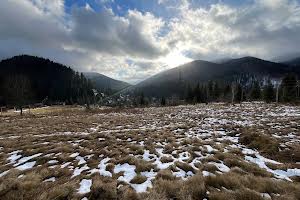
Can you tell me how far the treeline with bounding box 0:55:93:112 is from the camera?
107 metres

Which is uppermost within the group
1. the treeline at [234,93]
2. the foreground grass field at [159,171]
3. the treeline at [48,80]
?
the treeline at [48,80]

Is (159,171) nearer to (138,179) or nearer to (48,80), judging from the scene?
(138,179)

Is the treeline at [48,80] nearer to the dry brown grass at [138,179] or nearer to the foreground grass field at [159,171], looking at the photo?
the foreground grass field at [159,171]

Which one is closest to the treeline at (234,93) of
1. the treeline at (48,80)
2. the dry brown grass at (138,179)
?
the treeline at (48,80)

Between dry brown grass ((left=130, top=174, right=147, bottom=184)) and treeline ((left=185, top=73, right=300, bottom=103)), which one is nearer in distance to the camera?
dry brown grass ((left=130, top=174, right=147, bottom=184))

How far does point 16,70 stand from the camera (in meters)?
154

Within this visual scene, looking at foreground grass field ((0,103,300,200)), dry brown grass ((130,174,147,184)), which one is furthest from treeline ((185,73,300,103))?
dry brown grass ((130,174,147,184))

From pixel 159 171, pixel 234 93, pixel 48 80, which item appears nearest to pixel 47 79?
pixel 48 80

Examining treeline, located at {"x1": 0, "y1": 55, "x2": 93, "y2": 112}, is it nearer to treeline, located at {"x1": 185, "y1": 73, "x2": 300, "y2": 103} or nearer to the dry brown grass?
treeline, located at {"x1": 185, "y1": 73, "x2": 300, "y2": 103}

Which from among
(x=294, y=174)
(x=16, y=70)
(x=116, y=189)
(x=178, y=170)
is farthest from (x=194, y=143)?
(x=16, y=70)

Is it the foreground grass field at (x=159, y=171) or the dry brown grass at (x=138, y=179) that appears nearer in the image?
the foreground grass field at (x=159, y=171)

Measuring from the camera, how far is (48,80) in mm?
143125

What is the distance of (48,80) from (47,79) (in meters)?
3.16

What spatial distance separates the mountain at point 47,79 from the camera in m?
108
